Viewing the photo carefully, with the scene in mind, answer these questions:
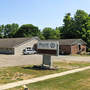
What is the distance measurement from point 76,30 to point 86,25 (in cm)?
467

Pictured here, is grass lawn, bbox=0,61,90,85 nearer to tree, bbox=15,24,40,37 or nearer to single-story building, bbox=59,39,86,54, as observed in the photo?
single-story building, bbox=59,39,86,54

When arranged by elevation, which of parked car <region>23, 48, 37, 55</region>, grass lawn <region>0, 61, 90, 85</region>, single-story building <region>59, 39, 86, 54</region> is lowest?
grass lawn <region>0, 61, 90, 85</region>

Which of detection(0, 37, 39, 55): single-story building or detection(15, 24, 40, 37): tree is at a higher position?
detection(15, 24, 40, 37): tree

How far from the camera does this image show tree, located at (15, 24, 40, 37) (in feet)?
259

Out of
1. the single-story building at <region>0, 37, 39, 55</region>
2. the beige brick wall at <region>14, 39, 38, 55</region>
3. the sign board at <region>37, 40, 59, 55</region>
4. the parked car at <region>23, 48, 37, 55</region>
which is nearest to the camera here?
the sign board at <region>37, 40, 59, 55</region>

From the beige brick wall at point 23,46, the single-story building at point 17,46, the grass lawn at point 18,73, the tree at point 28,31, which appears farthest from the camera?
the tree at point 28,31

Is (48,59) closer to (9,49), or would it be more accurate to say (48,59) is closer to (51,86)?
(51,86)

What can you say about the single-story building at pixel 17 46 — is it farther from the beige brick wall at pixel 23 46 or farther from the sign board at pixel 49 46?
the sign board at pixel 49 46

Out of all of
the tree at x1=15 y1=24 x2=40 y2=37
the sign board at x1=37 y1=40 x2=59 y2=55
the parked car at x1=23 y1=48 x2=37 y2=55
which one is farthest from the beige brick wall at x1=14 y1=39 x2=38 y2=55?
the tree at x1=15 y1=24 x2=40 y2=37

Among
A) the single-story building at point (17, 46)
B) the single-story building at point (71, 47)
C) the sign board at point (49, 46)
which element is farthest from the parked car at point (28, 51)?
the single-story building at point (71, 47)

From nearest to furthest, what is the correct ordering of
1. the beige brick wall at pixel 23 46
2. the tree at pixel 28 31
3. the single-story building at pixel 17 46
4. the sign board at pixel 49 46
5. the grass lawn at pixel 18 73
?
1. the grass lawn at pixel 18 73
2. the sign board at pixel 49 46
3. the single-story building at pixel 17 46
4. the beige brick wall at pixel 23 46
5. the tree at pixel 28 31

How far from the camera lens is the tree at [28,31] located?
259 feet

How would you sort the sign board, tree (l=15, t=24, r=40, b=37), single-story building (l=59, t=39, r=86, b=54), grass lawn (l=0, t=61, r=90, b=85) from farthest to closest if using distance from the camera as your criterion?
tree (l=15, t=24, r=40, b=37) → single-story building (l=59, t=39, r=86, b=54) → the sign board → grass lawn (l=0, t=61, r=90, b=85)

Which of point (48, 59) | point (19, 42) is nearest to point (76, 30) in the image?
point (19, 42)
